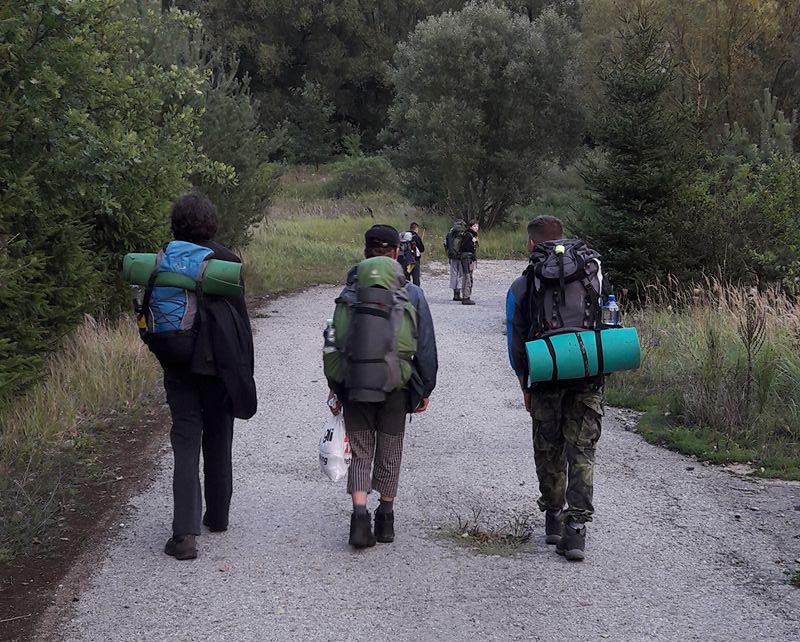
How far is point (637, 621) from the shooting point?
5.04 meters

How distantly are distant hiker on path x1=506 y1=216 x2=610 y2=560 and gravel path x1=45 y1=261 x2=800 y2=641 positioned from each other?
0.32 m

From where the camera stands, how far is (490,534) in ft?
20.9

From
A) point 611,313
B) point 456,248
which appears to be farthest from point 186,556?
point 456,248

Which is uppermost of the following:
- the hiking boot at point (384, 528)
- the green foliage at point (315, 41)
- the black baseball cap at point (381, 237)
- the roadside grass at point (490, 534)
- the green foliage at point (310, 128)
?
the green foliage at point (315, 41)

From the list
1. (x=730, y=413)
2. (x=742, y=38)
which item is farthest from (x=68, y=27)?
(x=742, y=38)

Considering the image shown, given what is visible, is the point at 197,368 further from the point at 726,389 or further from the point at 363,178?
the point at 363,178

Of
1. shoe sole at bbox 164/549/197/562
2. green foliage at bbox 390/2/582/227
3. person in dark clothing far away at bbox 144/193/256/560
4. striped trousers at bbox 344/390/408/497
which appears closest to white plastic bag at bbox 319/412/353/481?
striped trousers at bbox 344/390/408/497

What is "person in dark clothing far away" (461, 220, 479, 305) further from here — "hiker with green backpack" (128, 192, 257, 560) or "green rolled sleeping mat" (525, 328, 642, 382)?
"green rolled sleeping mat" (525, 328, 642, 382)

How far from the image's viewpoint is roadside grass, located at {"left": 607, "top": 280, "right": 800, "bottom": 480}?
853 centimetres

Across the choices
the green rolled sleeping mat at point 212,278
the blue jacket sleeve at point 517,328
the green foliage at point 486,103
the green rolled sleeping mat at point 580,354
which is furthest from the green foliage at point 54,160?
the green foliage at point 486,103

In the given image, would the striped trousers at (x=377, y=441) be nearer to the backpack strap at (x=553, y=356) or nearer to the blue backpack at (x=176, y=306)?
the backpack strap at (x=553, y=356)

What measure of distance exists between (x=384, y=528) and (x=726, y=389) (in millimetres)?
4242

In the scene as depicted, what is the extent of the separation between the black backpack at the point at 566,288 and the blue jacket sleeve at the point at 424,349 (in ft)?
2.05

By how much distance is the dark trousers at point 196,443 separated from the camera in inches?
236
